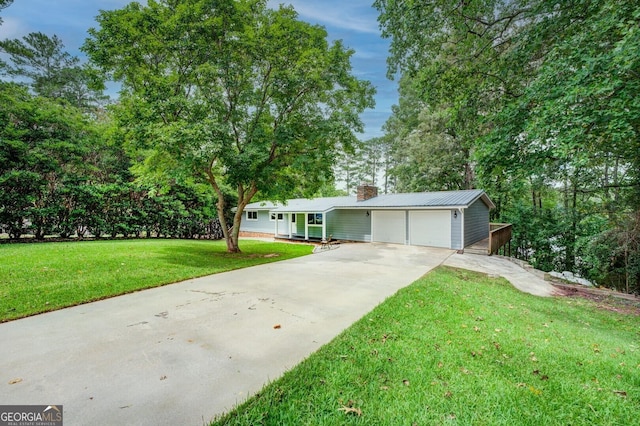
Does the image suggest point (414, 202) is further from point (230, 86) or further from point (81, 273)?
point (81, 273)

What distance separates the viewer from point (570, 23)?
20.7 ft

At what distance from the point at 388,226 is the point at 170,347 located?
13486mm

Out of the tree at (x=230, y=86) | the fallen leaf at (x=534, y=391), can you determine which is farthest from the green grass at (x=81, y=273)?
the fallen leaf at (x=534, y=391)

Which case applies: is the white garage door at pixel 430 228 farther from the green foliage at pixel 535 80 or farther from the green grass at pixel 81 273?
the green grass at pixel 81 273

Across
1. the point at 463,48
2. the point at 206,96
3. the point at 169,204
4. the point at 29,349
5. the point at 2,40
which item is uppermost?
the point at 2,40

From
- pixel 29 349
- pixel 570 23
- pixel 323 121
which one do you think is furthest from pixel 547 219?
pixel 29 349

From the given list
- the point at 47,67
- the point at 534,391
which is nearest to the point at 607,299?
the point at 534,391

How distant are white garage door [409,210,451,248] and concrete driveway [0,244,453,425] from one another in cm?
851

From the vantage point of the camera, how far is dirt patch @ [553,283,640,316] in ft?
20.8

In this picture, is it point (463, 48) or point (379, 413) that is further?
point (463, 48)

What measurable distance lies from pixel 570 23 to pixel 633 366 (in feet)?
24.4

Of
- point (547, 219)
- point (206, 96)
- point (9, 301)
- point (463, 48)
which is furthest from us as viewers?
point (547, 219)

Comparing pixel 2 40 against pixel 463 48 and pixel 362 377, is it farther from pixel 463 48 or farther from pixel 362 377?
pixel 362 377

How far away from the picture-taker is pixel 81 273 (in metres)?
6.45
